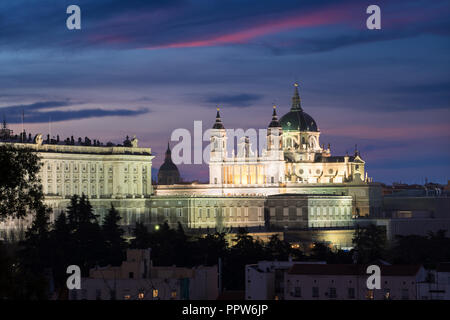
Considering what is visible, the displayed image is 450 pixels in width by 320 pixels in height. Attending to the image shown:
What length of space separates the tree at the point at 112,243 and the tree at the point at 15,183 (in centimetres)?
7098

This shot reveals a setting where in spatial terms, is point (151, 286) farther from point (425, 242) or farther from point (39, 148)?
point (39, 148)

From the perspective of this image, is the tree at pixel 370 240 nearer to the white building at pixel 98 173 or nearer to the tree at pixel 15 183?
the white building at pixel 98 173

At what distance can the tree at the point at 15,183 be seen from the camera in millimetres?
38062

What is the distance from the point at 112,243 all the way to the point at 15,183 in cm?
8568

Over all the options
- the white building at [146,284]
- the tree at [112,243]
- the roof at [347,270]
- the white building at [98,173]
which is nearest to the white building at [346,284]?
the roof at [347,270]

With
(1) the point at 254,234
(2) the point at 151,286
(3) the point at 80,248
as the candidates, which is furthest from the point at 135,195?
(2) the point at 151,286

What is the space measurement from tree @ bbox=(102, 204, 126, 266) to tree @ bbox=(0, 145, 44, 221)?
233 ft

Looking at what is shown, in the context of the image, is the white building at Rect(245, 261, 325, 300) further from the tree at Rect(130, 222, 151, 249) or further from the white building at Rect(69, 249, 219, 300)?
the tree at Rect(130, 222, 151, 249)

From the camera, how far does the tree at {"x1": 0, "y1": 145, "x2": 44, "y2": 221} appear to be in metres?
38.1

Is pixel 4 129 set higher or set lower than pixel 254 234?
higher
